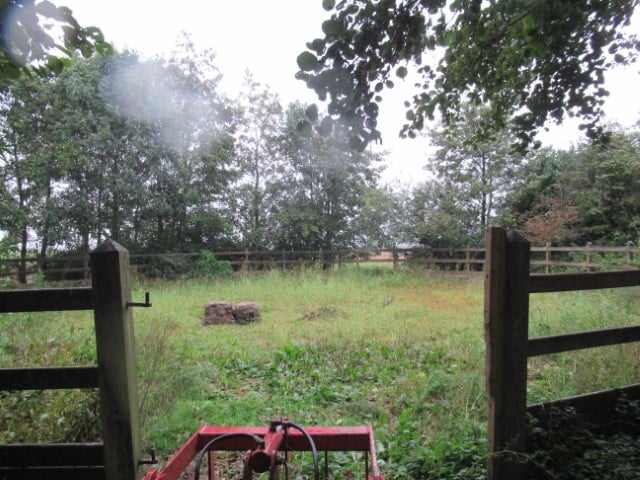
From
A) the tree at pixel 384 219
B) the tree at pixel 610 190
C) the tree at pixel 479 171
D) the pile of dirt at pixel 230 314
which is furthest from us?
the tree at pixel 384 219

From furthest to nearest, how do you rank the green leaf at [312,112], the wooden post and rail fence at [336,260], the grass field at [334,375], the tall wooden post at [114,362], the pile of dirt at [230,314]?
the wooden post and rail fence at [336,260], the pile of dirt at [230,314], the grass field at [334,375], the green leaf at [312,112], the tall wooden post at [114,362]

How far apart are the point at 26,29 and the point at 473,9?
2763 millimetres

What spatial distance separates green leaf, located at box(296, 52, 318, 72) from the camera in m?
1.92

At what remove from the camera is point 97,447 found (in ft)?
→ 5.91

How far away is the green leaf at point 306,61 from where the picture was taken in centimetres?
192

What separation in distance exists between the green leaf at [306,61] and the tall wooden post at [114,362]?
4.05ft

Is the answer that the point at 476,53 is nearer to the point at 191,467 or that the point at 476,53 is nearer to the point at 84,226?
the point at 191,467

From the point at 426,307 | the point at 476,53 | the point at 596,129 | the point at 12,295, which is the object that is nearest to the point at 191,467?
the point at 12,295

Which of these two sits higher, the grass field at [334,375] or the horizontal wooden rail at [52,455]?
the horizontal wooden rail at [52,455]

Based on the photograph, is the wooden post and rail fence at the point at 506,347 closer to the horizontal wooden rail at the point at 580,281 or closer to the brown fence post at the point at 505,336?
the brown fence post at the point at 505,336

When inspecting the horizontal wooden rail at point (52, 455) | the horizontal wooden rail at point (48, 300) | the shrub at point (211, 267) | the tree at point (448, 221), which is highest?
the tree at point (448, 221)

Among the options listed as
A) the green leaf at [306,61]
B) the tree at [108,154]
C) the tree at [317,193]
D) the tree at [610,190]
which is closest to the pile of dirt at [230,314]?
the green leaf at [306,61]

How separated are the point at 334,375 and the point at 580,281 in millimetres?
2991

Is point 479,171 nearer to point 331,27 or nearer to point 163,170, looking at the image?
point 163,170
